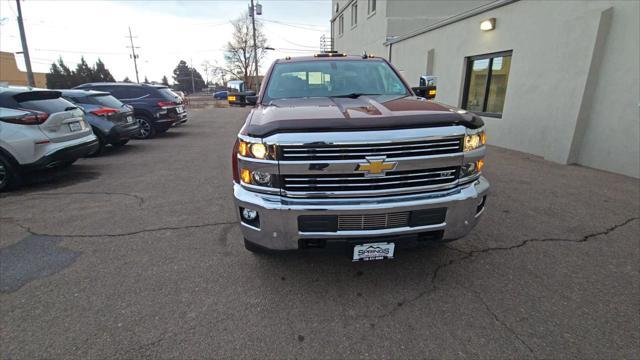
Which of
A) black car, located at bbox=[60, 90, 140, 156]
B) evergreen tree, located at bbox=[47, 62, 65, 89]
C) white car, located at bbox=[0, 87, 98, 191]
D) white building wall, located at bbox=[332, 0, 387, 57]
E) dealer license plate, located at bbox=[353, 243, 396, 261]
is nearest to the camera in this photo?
dealer license plate, located at bbox=[353, 243, 396, 261]

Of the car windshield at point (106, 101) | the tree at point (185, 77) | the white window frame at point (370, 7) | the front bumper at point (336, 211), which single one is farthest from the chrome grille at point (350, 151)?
the tree at point (185, 77)

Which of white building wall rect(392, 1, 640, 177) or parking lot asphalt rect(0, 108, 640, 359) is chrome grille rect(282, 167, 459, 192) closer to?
parking lot asphalt rect(0, 108, 640, 359)

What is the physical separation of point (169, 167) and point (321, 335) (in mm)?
5820

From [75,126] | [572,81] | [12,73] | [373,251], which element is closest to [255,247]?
[373,251]

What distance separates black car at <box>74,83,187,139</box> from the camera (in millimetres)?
10484

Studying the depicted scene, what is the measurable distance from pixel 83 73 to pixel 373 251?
65.1 meters

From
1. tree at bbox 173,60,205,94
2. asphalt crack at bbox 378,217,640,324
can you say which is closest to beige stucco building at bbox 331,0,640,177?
asphalt crack at bbox 378,217,640,324

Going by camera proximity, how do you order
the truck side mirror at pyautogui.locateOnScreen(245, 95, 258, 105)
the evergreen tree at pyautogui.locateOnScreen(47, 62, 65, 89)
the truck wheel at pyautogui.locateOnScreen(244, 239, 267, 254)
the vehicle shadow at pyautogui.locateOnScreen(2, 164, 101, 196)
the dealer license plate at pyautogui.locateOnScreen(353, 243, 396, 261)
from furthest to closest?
1. the evergreen tree at pyautogui.locateOnScreen(47, 62, 65, 89)
2. the vehicle shadow at pyautogui.locateOnScreen(2, 164, 101, 196)
3. the truck side mirror at pyautogui.locateOnScreen(245, 95, 258, 105)
4. the truck wheel at pyautogui.locateOnScreen(244, 239, 267, 254)
5. the dealer license plate at pyautogui.locateOnScreen(353, 243, 396, 261)

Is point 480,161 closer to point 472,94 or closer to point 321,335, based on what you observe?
point 321,335

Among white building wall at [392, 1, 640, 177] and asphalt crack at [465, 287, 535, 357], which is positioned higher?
white building wall at [392, 1, 640, 177]

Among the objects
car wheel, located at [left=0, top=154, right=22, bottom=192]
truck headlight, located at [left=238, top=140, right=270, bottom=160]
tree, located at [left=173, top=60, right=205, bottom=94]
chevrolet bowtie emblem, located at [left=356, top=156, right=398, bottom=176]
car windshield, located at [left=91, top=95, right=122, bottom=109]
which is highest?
tree, located at [left=173, top=60, right=205, bottom=94]

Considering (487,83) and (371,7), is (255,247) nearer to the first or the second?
(487,83)

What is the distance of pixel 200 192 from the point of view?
512 cm

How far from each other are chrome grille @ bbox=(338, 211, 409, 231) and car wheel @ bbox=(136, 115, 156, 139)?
10.5 metres
